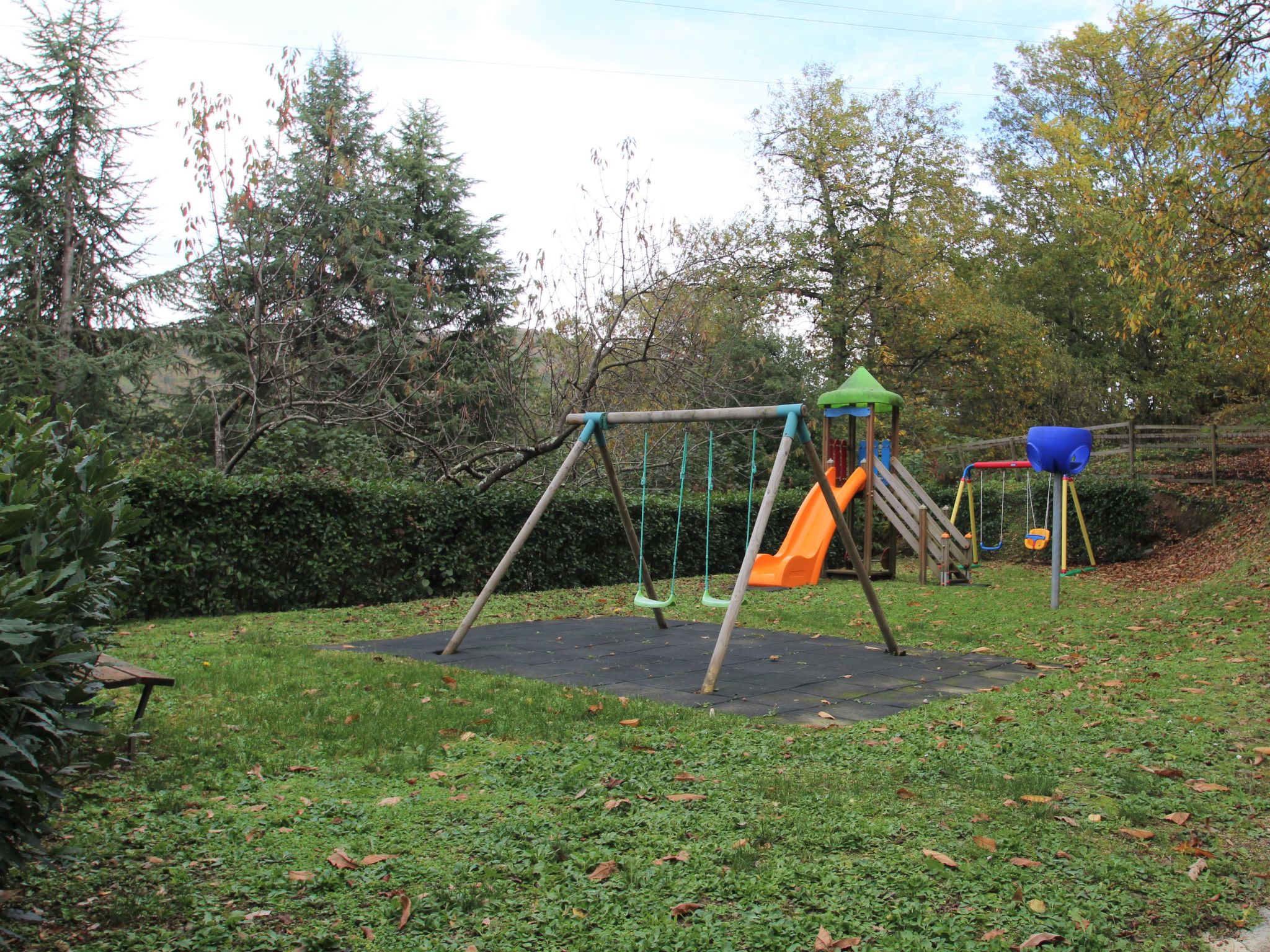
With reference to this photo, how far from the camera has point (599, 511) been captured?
531 inches

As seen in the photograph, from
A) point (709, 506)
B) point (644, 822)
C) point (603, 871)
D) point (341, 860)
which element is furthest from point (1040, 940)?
point (709, 506)

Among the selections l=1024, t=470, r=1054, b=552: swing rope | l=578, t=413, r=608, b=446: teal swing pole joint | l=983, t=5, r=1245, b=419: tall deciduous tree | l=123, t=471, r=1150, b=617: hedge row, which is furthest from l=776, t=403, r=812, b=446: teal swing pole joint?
l=983, t=5, r=1245, b=419: tall deciduous tree

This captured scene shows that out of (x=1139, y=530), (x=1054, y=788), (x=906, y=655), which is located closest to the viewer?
(x=1054, y=788)

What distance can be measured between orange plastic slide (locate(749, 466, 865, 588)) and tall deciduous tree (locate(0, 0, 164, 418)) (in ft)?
45.1

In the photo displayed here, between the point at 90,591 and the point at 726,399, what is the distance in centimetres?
1100

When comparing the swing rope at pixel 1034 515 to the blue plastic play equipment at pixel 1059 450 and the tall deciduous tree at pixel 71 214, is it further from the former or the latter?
the tall deciduous tree at pixel 71 214

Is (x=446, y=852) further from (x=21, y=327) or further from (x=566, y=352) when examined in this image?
(x=21, y=327)

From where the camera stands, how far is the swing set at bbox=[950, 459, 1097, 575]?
1536 centimetres

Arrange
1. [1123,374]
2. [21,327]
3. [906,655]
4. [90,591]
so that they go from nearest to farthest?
1. [90,591]
2. [906,655]
3. [21,327]
4. [1123,374]

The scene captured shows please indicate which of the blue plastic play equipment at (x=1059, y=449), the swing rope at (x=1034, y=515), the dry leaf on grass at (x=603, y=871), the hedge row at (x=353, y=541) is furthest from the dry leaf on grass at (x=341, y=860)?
the swing rope at (x=1034, y=515)

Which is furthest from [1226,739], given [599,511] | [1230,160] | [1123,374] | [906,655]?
[1123,374]

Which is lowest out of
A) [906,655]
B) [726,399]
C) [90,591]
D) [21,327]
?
[906,655]

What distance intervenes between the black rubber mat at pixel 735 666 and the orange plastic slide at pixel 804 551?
→ 2.77m

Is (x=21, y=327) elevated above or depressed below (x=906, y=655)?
above
